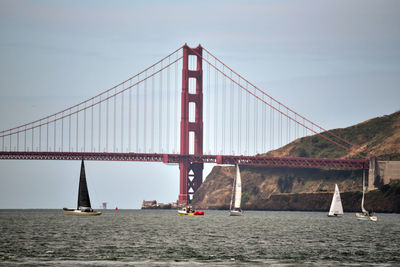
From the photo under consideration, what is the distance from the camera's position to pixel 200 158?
643 ft

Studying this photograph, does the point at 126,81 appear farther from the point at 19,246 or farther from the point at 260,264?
the point at 260,264

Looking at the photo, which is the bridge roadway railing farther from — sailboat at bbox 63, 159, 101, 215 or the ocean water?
the ocean water

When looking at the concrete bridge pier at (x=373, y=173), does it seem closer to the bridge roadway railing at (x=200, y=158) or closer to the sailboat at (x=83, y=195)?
the bridge roadway railing at (x=200, y=158)

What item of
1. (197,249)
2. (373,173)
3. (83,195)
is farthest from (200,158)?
(197,249)

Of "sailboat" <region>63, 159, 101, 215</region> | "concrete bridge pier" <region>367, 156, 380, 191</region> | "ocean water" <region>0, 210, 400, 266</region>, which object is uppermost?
"concrete bridge pier" <region>367, 156, 380, 191</region>

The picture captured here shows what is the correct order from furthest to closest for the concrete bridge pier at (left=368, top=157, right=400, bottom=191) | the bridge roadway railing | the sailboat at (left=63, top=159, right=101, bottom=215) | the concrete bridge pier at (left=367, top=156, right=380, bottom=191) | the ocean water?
the concrete bridge pier at (left=367, top=156, right=380, bottom=191) → the concrete bridge pier at (left=368, top=157, right=400, bottom=191) → the bridge roadway railing → the sailboat at (left=63, top=159, right=101, bottom=215) → the ocean water

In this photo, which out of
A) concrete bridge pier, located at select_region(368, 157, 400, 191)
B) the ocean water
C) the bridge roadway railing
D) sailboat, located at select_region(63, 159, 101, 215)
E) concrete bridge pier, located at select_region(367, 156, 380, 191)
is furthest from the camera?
concrete bridge pier, located at select_region(367, 156, 380, 191)

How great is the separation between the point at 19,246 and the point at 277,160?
134 meters

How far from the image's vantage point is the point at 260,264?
52.4 metres

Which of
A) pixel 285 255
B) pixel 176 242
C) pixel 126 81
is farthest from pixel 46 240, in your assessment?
pixel 126 81

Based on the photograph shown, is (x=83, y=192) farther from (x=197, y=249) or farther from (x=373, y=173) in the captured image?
(x=373, y=173)

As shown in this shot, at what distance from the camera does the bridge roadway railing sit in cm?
17312

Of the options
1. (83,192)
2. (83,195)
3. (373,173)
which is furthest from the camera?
(373,173)

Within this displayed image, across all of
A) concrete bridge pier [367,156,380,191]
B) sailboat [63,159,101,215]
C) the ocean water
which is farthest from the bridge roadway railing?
the ocean water
